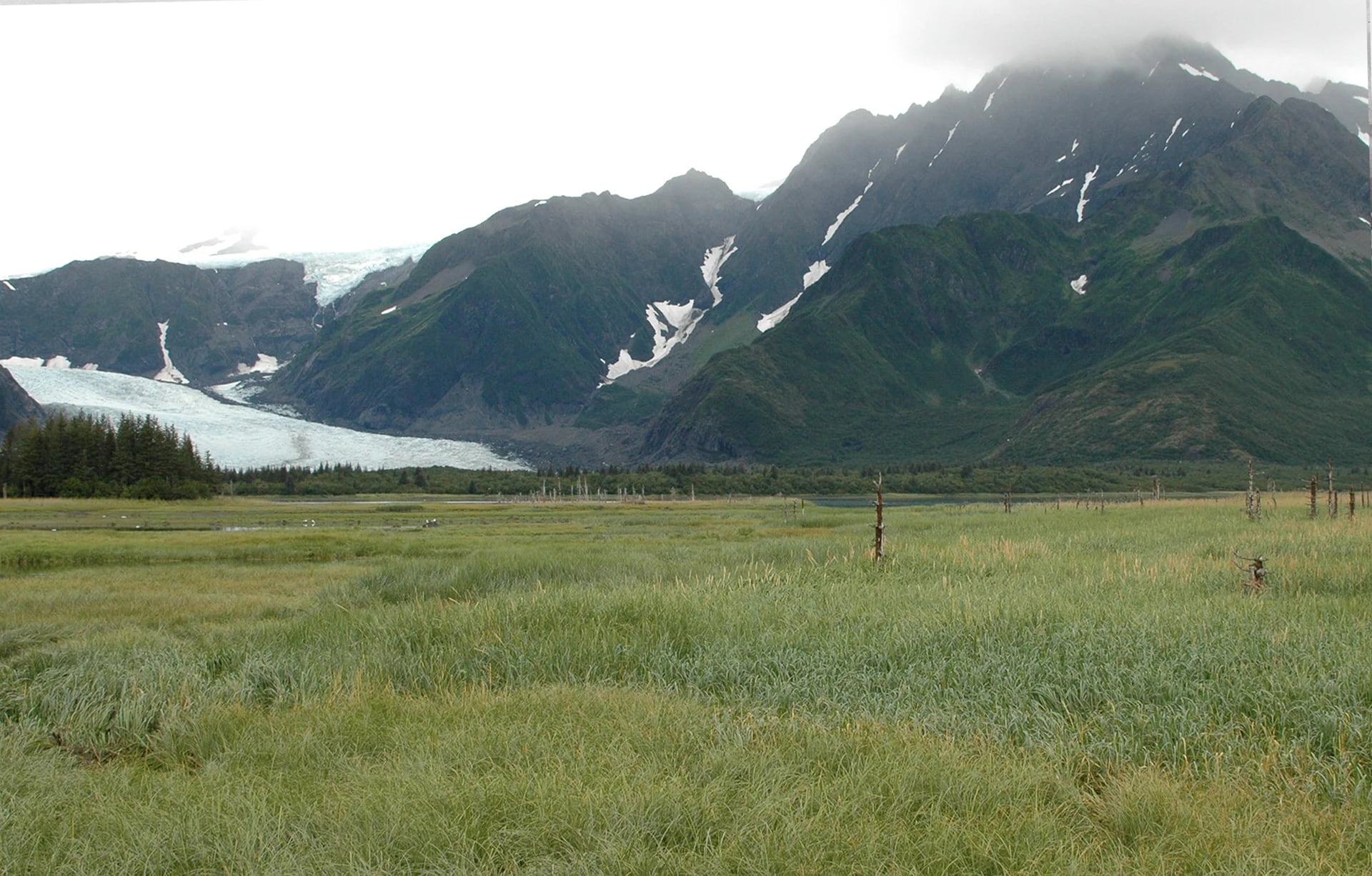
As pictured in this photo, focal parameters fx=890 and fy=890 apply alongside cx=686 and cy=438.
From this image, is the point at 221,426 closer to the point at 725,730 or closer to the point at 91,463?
the point at 91,463

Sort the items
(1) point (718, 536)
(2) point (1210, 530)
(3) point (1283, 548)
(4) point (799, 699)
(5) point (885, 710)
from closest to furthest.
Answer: (5) point (885, 710) → (4) point (799, 699) → (3) point (1283, 548) → (2) point (1210, 530) → (1) point (718, 536)

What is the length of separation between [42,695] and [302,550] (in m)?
31.3

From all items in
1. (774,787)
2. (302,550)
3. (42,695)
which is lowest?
(302,550)

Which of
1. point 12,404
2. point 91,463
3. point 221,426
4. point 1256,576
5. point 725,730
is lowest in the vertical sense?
point 91,463

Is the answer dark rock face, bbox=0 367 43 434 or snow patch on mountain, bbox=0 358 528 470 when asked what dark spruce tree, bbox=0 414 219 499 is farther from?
dark rock face, bbox=0 367 43 434

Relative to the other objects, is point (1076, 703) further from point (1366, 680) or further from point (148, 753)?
point (148, 753)

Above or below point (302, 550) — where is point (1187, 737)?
above

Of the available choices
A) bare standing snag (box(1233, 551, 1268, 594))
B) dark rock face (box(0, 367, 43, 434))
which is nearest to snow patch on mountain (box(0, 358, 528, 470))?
dark rock face (box(0, 367, 43, 434))

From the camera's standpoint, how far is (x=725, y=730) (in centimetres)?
816

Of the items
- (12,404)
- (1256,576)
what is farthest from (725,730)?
(12,404)

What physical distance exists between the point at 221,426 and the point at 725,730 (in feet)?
636

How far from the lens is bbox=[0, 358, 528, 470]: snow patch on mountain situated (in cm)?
16925

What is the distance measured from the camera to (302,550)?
4053 centimetres

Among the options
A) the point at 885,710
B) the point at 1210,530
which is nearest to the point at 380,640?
the point at 885,710
